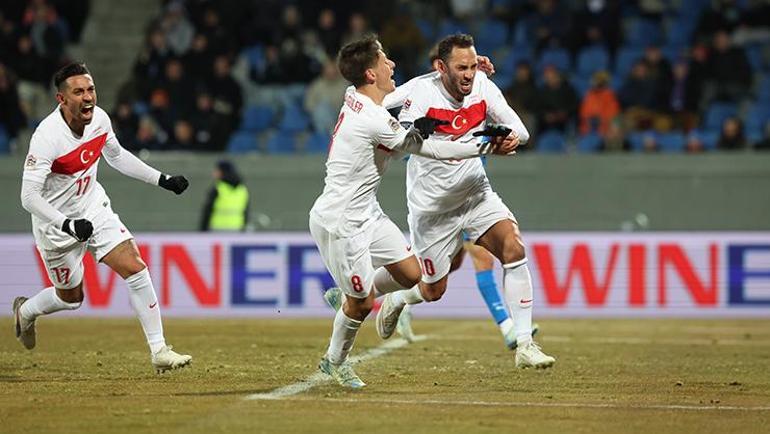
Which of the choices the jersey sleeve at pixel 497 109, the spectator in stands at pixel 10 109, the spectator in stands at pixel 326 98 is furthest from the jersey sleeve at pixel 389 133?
the spectator in stands at pixel 10 109

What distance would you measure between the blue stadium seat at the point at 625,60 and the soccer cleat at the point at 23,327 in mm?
11499

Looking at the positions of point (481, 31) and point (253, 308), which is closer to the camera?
point (253, 308)

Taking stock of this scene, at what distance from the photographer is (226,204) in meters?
17.7

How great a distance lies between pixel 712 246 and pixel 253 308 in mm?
5637

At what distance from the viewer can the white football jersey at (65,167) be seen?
30.5 ft

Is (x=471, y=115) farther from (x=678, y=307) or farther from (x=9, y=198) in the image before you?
(x=9, y=198)

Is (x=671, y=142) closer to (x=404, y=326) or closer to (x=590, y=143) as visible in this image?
(x=590, y=143)

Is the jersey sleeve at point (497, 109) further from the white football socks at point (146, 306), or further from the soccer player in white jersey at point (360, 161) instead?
the white football socks at point (146, 306)

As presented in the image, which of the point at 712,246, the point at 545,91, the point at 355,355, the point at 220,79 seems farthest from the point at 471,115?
the point at 220,79

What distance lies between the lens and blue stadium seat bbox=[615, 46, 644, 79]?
65.1ft

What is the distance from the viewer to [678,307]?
1609cm

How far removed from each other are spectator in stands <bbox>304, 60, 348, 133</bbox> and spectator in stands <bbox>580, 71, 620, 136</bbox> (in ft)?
11.5

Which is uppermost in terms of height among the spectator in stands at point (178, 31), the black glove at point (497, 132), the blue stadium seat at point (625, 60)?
the spectator in stands at point (178, 31)

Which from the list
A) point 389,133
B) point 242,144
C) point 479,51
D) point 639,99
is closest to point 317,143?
point 242,144
